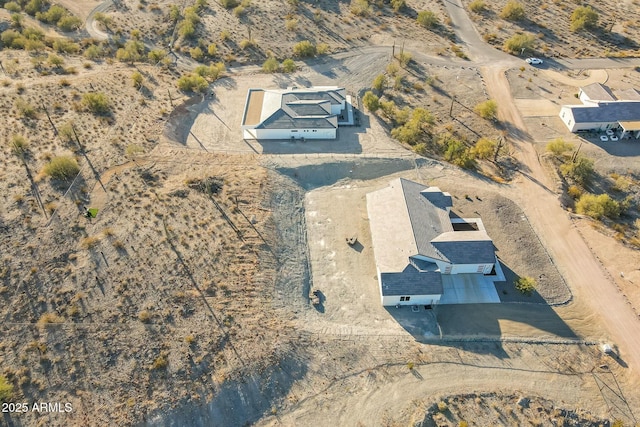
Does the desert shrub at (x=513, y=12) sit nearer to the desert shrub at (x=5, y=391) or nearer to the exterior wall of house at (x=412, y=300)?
the exterior wall of house at (x=412, y=300)

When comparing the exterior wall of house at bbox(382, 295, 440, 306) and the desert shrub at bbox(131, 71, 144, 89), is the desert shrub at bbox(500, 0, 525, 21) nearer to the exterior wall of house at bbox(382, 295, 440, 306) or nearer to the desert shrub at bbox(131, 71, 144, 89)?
the desert shrub at bbox(131, 71, 144, 89)

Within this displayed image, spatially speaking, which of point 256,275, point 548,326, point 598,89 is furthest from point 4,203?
point 598,89

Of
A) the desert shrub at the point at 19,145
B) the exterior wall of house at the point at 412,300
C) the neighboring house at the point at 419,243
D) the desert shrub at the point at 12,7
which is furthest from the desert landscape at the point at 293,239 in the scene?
the desert shrub at the point at 12,7

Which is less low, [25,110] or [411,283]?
[411,283]

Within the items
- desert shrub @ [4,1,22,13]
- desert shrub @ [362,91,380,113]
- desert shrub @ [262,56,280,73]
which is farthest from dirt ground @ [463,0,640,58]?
desert shrub @ [4,1,22,13]

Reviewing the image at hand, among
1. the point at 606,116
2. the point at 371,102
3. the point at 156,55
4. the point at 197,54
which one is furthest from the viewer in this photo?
the point at 197,54

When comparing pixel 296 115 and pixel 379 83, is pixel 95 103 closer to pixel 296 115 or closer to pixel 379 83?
pixel 296 115

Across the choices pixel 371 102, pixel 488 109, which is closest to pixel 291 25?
pixel 371 102
